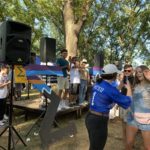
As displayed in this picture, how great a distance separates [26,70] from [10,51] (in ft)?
4.79

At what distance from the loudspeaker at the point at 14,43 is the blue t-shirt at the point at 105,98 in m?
2.20

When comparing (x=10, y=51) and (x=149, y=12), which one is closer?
(x=10, y=51)

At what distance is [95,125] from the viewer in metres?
4.48

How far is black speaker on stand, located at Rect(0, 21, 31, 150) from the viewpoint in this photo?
6.16 meters

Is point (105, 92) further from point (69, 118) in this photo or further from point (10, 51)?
point (69, 118)

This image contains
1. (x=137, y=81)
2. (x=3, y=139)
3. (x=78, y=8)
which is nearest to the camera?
(x=137, y=81)

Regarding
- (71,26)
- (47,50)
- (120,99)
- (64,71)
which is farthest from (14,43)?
(71,26)

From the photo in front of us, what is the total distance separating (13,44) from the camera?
622 cm

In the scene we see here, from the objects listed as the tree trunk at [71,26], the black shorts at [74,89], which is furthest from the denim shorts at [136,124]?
the tree trunk at [71,26]

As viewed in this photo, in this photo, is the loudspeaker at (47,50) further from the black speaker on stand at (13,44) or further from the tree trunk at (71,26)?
the black speaker on stand at (13,44)

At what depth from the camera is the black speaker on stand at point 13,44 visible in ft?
20.2

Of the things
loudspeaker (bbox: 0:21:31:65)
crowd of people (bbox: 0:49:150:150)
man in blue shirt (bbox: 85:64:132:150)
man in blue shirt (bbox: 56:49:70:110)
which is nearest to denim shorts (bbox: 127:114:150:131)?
crowd of people (bbox: 0:49:150:150)

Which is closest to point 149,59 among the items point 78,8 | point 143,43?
point 143,43

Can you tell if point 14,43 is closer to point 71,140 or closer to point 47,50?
point 71,140
